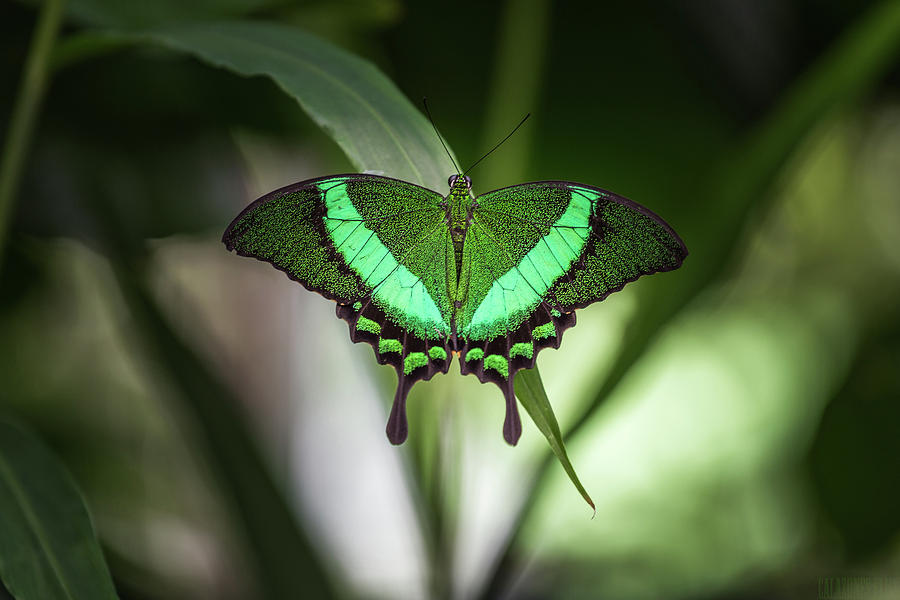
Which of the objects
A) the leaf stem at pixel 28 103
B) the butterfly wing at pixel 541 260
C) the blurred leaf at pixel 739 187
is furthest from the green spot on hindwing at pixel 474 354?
the leaf stem at pixel 28 103

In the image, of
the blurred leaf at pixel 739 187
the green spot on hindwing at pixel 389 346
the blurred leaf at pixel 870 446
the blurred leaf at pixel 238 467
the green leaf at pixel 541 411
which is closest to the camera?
the green leaf at pixel 541 411

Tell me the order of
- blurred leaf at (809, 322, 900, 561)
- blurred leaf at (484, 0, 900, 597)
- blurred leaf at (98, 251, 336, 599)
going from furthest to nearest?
blurred leaf at (809, 322, 900, 561) < blurred leaf at (98, 251, 336, 599) < blurred leaf at (484, 0, 900, 597)

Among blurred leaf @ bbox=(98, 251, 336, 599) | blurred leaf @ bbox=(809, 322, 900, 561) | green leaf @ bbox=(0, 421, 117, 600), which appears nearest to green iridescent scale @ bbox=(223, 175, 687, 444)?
green leaf @ bbox=(0, 421, 117, 600)

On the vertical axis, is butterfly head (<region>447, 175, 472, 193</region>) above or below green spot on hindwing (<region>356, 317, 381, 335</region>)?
above

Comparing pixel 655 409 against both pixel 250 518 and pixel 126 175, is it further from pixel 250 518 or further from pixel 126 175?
pixel 126 175

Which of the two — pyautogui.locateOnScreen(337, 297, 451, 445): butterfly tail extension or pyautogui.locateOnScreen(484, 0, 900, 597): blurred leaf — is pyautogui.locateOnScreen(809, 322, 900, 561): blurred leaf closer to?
pyautogui.locateOnScreen(484, 0, 900, 597): blurred leaf

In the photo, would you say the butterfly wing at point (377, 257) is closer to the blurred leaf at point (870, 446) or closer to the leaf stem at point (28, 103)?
the leaf stem at point (28, 103)
